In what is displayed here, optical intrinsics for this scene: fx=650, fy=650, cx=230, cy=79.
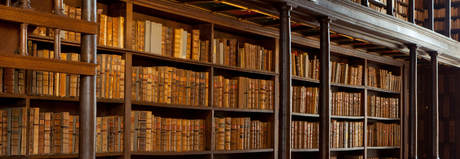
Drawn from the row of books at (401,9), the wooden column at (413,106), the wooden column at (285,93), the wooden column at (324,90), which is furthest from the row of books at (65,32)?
the row of books at (401,9)

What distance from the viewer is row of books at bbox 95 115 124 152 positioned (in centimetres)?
450

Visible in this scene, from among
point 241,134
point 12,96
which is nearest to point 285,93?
point 241,134

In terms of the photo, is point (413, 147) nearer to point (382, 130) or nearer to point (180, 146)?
point (382, 130)

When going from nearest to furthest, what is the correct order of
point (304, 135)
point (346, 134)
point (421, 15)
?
point (304, 135)
point (346, 134)
point (421, 15)

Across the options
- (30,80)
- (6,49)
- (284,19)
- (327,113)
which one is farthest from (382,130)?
(6,49)

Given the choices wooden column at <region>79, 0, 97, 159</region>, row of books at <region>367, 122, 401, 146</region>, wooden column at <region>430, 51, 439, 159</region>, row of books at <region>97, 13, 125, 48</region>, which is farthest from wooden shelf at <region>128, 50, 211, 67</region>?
wooden column at <region>430, 51, 439, 159</region>

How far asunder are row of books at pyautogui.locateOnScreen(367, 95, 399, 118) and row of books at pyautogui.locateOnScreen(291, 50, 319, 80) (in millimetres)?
1523

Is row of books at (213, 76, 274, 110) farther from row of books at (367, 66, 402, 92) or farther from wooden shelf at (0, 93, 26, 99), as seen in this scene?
row of books at (367, 66, 402, 92)

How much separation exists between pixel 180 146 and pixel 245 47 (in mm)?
1220

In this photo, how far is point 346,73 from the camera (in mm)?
7637

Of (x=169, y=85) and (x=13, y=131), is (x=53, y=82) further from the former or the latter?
(x=169, y=85)

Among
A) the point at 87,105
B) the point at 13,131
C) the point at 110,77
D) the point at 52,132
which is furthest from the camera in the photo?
the point at 110,77

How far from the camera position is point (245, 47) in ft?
19.3

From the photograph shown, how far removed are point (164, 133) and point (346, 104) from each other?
3210 millimetres
